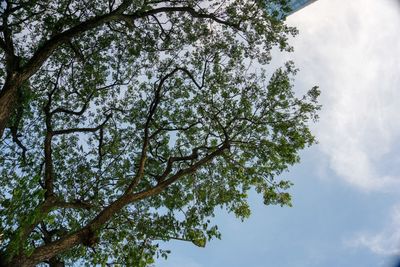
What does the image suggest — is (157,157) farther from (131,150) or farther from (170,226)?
(170,226)

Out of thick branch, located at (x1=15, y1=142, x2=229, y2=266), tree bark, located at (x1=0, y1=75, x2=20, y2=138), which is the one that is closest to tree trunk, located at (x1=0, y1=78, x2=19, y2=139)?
tree bark, located at (x1=0, y1=75, x2=20, y2=138)

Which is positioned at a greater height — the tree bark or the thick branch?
the tree bark

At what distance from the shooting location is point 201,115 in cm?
1639

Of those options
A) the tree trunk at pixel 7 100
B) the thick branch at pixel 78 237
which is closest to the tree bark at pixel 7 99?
the tree trunk at pixel 7 100

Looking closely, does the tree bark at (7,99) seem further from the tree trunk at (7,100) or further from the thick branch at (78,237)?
the thick branch at (78,237)

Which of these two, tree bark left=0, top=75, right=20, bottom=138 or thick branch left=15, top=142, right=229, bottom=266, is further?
tree bark left=0, top=75, right=20, bottom=138

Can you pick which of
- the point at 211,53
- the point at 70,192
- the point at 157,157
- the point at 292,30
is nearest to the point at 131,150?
the point at 157,157

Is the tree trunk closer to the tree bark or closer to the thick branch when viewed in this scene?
the tree bark

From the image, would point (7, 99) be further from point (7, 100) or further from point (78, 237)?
point (78, 237)

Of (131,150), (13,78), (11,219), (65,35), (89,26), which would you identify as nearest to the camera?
(11,219)

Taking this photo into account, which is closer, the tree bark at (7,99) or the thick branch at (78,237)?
the thick branch at (78,237)

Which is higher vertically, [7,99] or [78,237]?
[7,99]

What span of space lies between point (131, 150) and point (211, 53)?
5598mm

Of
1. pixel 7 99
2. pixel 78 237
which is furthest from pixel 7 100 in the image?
pixel 78 237
